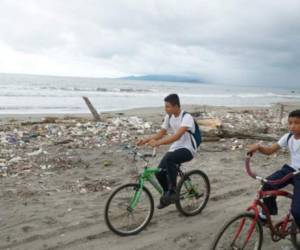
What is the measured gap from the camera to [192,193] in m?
6.24

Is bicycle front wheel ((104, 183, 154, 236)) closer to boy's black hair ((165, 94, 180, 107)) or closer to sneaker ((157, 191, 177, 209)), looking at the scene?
sneaker ((157, 191, 177, 209))

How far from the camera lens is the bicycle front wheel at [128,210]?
5324mm

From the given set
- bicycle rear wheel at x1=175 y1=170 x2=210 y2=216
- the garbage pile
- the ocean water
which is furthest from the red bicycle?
the ocean water

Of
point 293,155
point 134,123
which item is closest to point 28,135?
point 134,123

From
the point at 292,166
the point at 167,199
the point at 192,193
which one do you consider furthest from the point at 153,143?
the point at 292,166

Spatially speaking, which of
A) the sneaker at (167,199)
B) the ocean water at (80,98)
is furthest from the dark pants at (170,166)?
the ocean water at (80,98)

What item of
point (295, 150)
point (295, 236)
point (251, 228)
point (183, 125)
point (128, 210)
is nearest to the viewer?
point (251, 228)

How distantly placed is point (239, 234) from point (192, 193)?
1976mm

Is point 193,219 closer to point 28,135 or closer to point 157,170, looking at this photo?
point 157,170

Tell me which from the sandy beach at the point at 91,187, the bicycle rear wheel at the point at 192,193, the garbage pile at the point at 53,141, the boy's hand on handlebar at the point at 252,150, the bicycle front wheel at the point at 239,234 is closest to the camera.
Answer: the bicycle front wheel at the point at 239,234

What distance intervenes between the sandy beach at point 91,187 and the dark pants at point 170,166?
573 mm

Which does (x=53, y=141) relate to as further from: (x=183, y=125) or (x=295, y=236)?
(x=295, y=236)

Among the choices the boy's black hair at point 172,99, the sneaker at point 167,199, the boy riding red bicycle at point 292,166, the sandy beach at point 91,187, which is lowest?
the sandy beach at point 91,187

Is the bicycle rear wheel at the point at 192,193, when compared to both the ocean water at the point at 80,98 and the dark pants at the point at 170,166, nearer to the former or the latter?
the dark pants at the point at 170,166
